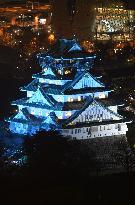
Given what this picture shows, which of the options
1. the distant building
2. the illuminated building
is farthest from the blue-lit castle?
the illuminated building

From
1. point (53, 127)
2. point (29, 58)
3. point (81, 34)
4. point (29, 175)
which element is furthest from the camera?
point (81, 34)

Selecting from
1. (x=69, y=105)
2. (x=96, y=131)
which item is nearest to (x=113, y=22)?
(x=69, y=105)

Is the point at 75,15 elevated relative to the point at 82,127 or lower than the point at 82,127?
elevated

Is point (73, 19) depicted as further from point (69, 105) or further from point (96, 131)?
point (96, 131)

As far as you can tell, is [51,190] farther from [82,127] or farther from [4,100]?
[4,100]

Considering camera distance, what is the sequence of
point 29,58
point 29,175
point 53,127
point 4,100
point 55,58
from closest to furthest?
1. point 29,175
2. point 53,127
3. point 55,58
4. point 4,100
5. point 29,58

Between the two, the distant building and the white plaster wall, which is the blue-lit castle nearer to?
the white plaster wall

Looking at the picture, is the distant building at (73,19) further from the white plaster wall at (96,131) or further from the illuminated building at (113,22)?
the white plaster wall at (96,131)

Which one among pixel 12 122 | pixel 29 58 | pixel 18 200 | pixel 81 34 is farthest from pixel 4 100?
pixel 81 34

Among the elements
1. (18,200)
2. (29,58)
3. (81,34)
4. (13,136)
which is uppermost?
(81,34)
